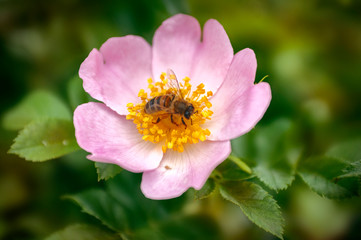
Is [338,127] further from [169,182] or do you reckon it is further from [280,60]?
[169,182]

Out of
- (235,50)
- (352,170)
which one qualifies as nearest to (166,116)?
(352,170)

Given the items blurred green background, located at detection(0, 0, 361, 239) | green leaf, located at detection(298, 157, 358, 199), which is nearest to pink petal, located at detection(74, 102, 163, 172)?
blurred green background, located at detection(0, 0, 361, 239)

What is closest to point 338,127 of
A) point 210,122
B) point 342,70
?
point 342,70

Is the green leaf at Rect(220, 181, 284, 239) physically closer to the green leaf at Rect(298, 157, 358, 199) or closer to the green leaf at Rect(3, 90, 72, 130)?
the green leaf at Rect(298, 157, 358, 199)

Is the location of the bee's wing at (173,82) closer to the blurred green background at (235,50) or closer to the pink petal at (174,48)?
the pink petal at (174,48)

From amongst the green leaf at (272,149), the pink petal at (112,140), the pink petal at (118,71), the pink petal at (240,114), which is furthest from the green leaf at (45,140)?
the green leaf at (272,149)

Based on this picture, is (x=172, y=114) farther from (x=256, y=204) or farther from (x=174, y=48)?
(x=256, y=204)
